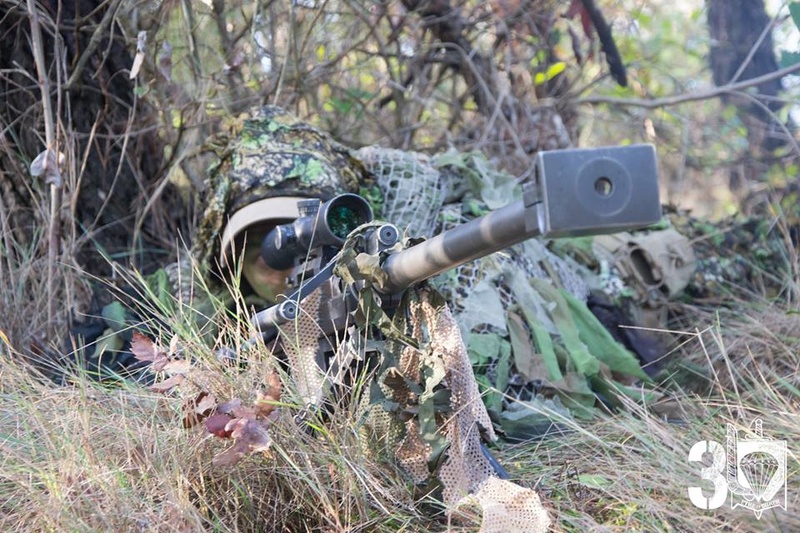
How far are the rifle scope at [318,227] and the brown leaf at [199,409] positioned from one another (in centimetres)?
51

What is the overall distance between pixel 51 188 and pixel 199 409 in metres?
1.83

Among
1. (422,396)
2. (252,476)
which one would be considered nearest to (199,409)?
(252,476)

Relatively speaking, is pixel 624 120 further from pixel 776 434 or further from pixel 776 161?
pixel 776 434

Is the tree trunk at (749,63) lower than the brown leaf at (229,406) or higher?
higher

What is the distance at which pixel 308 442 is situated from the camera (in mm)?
2100

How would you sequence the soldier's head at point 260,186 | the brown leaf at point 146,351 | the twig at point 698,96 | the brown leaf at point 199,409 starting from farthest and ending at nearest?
the twig at point 698,96 < the soldier's head at point 260,186 < the brown leaf at point 146,351 < the brown leaf at point 199,409

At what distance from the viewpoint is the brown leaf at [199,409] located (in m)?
1.98

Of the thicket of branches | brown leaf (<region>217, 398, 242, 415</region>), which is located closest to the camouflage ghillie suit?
brown leaf (<region>217, 398, 242, 415</region>)

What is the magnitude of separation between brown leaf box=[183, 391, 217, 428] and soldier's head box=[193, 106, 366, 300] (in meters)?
1.01

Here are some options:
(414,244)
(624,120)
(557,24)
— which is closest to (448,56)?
(557,24)

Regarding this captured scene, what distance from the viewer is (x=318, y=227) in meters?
2.29

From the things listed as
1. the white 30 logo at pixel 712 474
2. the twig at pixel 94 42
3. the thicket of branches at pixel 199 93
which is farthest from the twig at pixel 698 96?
the twig at pixel 94 42

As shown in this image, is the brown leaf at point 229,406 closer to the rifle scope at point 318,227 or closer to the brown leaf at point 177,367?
the brown leaf at point 177,367

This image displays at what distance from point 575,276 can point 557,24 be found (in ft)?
7.76
